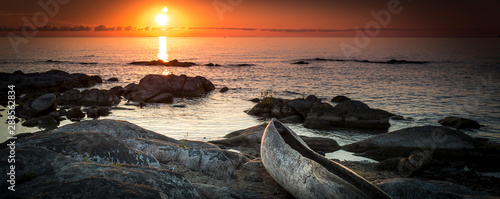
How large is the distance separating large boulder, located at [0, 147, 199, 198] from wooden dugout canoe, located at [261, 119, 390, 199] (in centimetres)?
285

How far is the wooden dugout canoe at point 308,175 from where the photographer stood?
7191 mm

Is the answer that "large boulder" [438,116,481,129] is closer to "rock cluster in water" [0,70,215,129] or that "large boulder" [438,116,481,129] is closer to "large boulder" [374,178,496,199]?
"large boulder" [374,178,496,199]

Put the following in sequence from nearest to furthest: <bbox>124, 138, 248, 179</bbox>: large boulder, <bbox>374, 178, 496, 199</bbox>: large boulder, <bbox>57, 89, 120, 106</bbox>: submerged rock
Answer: <bbox>374, 178, 496, 199</bbox>: large boulder
<bbox>124, 138, 248, 179</bbox>: large boulder
<bbox>57, 89, 120, 106</bbox>: submerged rock

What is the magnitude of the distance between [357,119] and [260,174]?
14119 mm

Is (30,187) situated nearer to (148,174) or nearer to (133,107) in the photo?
(148,174)

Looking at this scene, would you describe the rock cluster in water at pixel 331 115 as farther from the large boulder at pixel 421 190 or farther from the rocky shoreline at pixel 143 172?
the large boulder at pixel 421 190

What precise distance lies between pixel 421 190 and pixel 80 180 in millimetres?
8536

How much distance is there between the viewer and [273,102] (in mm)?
27250

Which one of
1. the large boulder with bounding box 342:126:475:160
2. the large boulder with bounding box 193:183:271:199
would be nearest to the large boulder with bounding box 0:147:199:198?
the large boulder with bounding box 193:183:271:199

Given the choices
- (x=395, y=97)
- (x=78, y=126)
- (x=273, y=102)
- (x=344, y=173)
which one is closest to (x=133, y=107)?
(x=273, y=102)

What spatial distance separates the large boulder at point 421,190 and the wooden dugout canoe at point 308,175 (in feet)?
6.05

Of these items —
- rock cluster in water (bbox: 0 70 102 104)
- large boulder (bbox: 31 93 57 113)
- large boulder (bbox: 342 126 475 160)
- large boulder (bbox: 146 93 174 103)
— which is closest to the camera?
large boulder (bbox: 342 126 475 160)

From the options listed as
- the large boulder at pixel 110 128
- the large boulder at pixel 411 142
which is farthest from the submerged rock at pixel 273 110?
the large boulder at pixel 110 128

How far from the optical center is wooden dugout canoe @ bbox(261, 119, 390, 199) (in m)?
7.19
